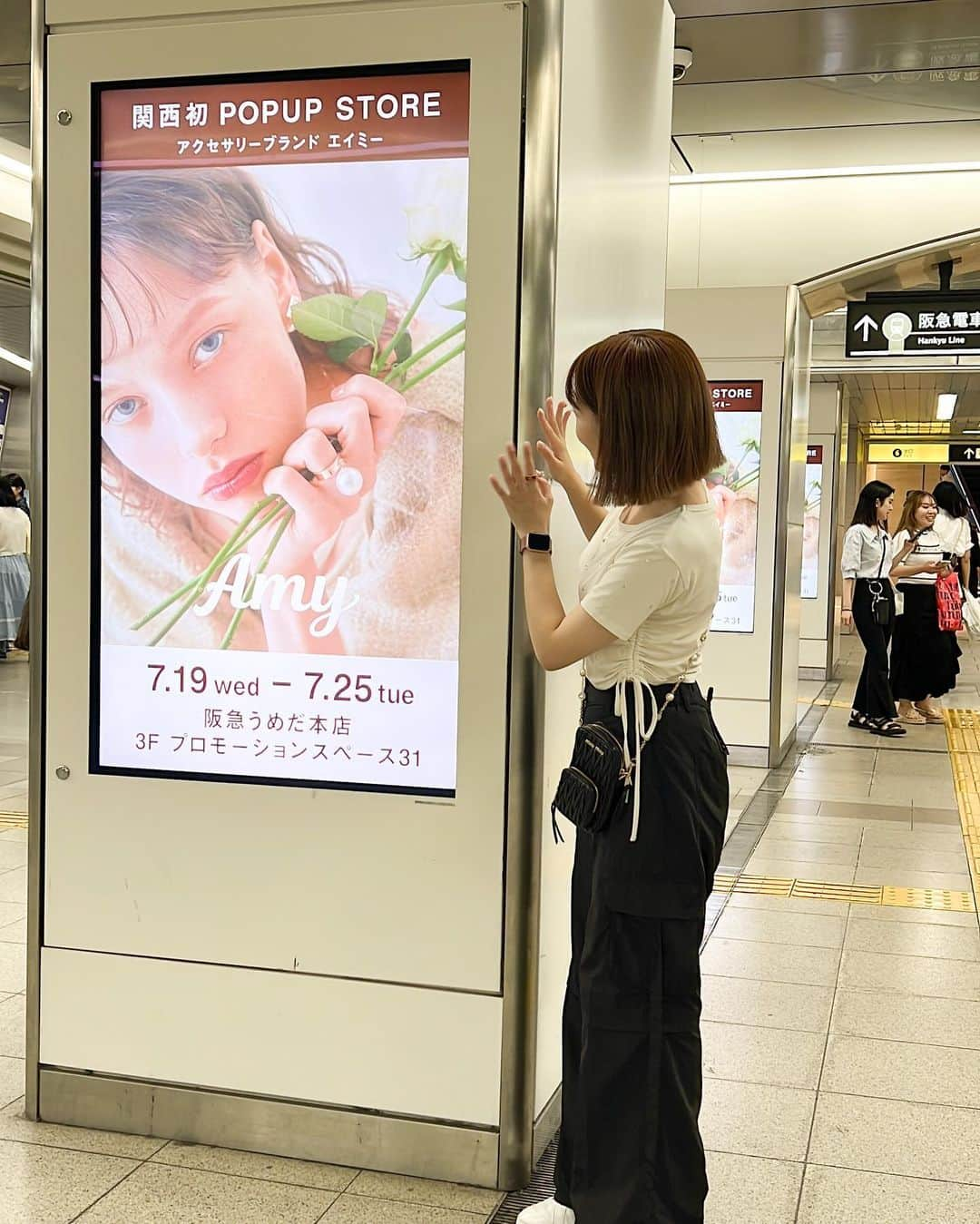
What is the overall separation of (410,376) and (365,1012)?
1.29m

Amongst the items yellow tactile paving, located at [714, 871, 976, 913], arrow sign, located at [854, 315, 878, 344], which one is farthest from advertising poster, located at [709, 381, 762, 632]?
yellow tactile paving, located at [714, 871, 976, 913]

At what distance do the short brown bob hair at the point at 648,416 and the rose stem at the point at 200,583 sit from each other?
31.9 inches

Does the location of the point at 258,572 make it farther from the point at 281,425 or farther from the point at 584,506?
the point at 584,506

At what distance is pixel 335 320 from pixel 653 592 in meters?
0.94

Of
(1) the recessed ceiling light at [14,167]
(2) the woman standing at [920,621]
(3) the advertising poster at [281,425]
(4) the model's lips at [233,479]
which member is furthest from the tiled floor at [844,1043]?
(1) the recessed ceiling light at [14,167]

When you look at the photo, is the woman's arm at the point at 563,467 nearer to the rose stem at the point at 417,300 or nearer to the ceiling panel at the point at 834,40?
the rose stem at the point at 417,300

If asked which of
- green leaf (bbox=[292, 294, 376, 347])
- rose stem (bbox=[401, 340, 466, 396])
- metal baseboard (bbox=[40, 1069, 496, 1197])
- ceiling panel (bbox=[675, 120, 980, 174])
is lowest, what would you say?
metal baseboard (bbox=[40, 1069, 496, 1197])

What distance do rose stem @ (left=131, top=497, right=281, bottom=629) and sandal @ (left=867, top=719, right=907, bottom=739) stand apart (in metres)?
7.68

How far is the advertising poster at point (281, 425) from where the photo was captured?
2.70 m

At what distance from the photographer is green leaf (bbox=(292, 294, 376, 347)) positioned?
8.91 ft

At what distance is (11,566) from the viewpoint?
46.5 feet

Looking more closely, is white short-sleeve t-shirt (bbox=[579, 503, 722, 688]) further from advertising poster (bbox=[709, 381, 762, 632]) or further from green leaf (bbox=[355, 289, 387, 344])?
advertising poster (bbox=[709, 381, 762, 632])

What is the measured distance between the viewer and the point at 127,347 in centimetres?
286

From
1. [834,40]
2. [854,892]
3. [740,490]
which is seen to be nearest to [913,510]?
[740,490]
